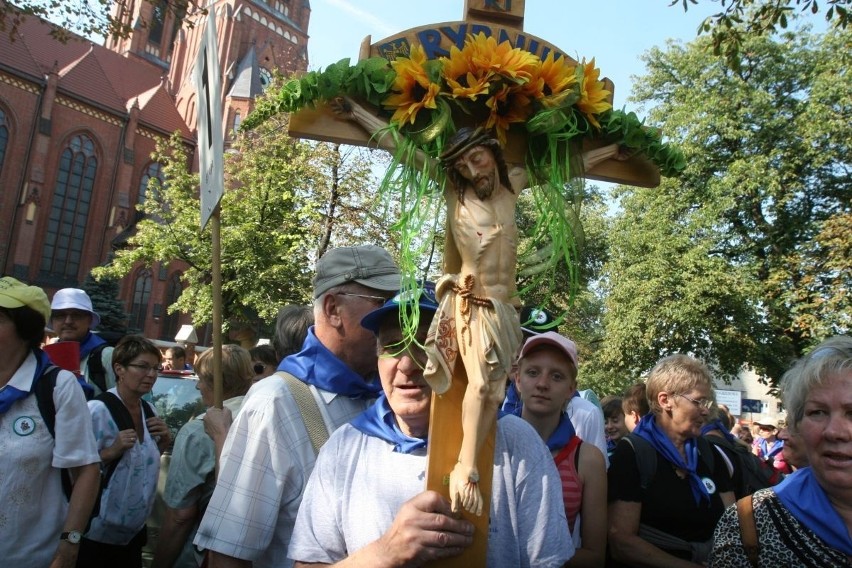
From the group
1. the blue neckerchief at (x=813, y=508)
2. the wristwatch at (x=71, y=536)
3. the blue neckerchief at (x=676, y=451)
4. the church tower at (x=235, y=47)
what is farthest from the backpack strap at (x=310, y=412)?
the church tower at (x=235, y=47)

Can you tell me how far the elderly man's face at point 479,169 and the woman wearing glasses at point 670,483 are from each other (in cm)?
175

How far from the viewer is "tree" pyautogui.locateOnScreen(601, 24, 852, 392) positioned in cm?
2080

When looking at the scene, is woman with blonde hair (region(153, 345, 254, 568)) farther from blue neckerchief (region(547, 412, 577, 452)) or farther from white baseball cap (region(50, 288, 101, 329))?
white baseball cap (region(50, 288, 101, 329))

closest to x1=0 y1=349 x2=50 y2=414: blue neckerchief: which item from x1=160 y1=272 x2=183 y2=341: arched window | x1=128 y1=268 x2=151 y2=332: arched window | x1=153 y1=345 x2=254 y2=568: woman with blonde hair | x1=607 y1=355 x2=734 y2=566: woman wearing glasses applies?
x1=153 y1=345 x2=254 y2=568: woman with blonde hair

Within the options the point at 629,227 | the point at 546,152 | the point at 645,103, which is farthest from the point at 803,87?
the point at 546,152

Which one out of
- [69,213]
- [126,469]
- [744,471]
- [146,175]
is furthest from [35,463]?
[146,175]

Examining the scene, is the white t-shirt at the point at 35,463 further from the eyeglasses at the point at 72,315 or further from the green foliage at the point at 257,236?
the green foliage at the point at 257,236

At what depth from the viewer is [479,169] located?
5.88 ft

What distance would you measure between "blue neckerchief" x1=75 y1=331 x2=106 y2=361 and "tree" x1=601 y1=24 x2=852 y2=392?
62.1 feet

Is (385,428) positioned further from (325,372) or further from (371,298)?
(371,298)

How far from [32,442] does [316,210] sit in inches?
627

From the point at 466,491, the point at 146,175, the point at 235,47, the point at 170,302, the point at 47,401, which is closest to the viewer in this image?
the point at 466,491

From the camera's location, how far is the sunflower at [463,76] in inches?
70.6

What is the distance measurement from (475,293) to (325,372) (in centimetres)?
81
